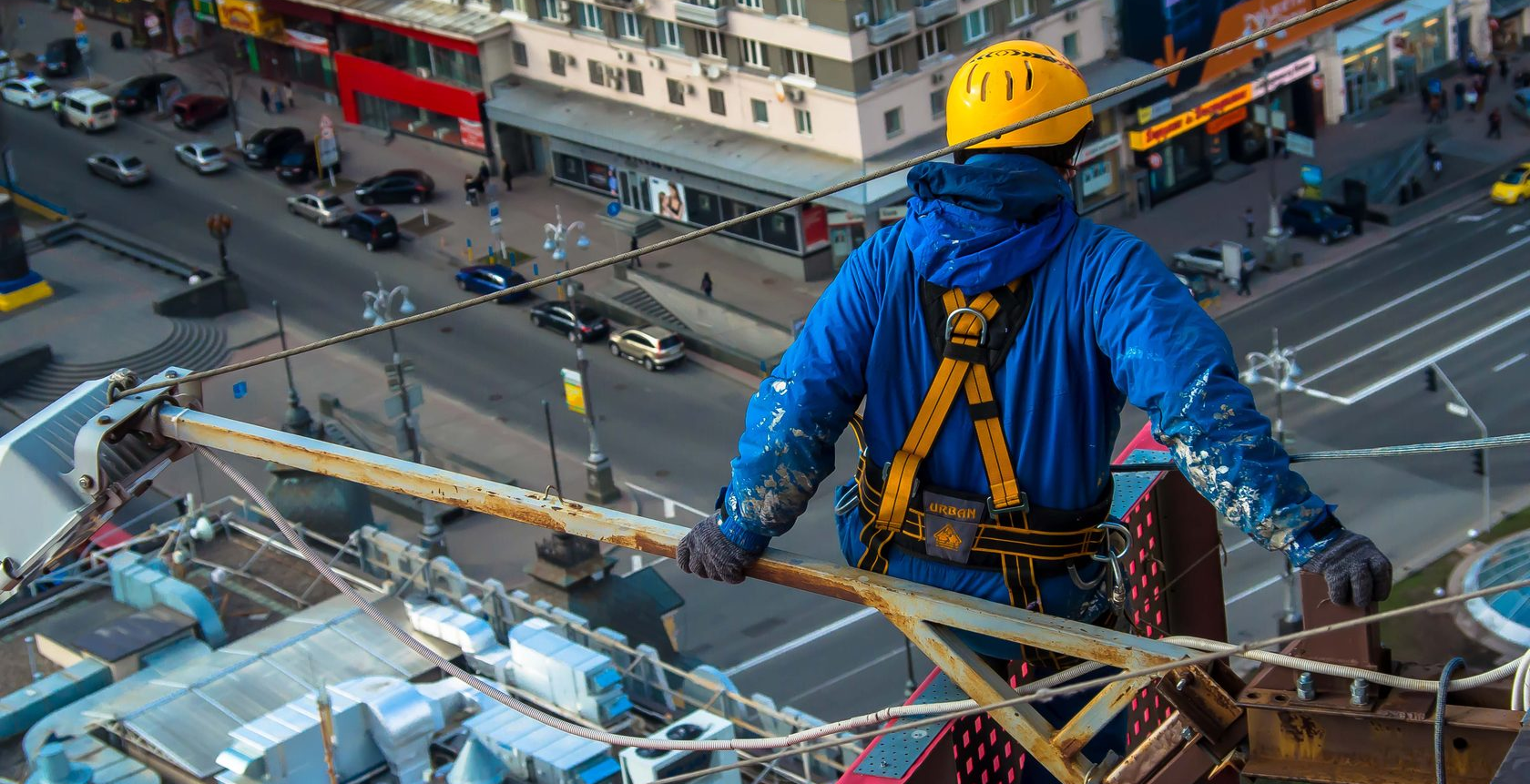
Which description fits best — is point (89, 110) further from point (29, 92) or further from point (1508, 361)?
point (1508, 361)

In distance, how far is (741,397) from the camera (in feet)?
178

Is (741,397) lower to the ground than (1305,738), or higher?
lower

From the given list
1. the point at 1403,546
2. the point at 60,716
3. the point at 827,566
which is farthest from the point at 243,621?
the point at 1403,546

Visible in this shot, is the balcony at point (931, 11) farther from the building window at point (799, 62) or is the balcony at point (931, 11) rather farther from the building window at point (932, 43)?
the building window at point (799, 62)

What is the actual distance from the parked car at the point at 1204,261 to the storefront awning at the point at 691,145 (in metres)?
8.16

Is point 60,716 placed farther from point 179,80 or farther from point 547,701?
point 179,80

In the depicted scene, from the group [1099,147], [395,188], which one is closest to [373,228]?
[395,188]

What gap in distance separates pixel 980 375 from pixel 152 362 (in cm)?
5169

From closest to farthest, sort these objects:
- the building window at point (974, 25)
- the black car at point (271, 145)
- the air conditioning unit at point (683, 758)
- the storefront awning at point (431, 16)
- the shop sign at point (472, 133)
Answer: the air conditioning unit at point (683, 758) < the building window at point (974, 25) < the storefront awning at point (431, 16) < the shop sign at point (472, 133) < the black car at point (271, 145)

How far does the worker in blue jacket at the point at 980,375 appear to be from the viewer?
31.1ft

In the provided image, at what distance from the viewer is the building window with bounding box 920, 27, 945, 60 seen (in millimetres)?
56406

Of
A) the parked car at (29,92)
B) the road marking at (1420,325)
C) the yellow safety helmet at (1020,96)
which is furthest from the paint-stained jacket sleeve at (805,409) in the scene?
the parked car at (29,92)

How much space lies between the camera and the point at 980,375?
962 centimetres

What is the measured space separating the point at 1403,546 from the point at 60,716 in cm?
3024
